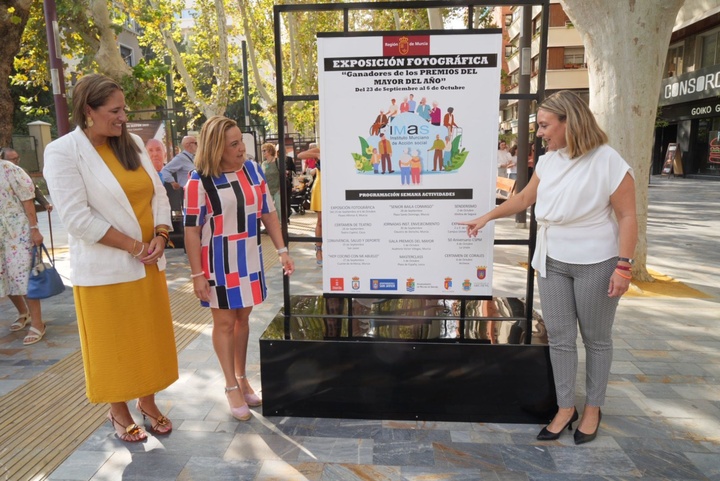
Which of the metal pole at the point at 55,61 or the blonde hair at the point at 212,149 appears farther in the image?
the metal pole at the point at 55,61

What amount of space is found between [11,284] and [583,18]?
6428 millimetres

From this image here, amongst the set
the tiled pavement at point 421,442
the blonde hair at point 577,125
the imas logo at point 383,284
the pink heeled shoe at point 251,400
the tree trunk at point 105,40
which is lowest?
the tiled pavement at point 421,442

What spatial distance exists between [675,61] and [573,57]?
8.06 metres

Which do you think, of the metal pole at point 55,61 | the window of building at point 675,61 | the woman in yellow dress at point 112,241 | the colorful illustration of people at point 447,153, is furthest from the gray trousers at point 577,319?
the window of building at point 675,61

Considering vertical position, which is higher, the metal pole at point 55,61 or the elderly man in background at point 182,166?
the metal pole at point 55,61

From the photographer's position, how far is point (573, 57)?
34000mm

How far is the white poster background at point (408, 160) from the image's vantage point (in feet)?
9.78

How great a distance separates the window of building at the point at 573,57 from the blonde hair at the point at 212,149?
1401 inches

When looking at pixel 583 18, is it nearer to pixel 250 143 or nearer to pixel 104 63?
pixel 250 143

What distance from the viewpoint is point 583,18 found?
5938 millimetres

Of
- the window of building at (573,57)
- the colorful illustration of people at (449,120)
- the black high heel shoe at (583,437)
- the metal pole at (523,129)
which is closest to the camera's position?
the black high heel shoe at (583,437)

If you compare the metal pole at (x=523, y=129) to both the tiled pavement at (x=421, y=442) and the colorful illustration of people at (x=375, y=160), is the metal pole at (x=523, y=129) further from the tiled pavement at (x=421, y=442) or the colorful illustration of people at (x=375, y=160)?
the tiled pavement at (x=421, y=442)

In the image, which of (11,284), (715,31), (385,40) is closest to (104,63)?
(11,284)

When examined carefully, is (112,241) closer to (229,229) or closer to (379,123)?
(229,229)
